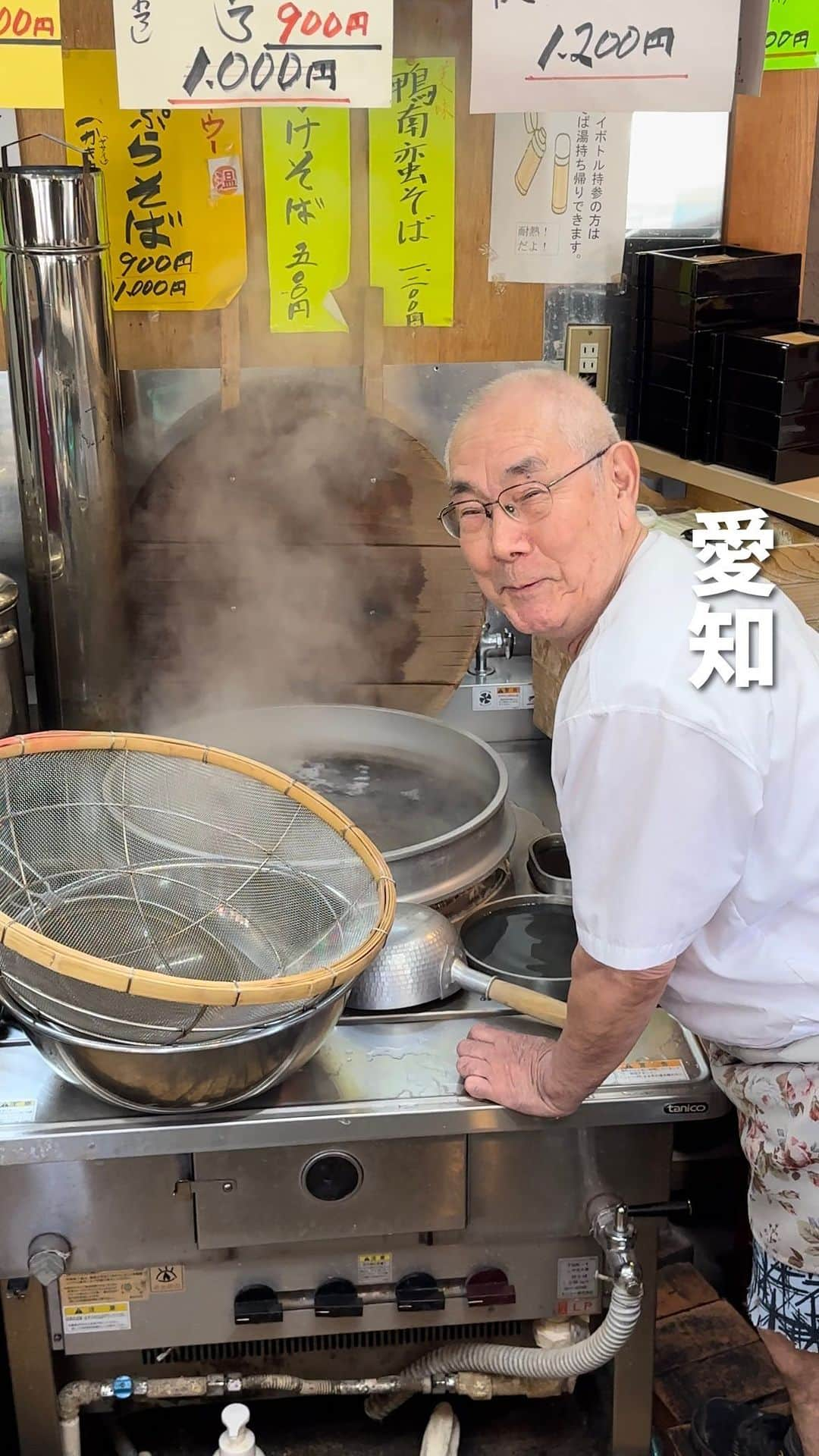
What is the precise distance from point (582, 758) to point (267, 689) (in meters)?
1.16

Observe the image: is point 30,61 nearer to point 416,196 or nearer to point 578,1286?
point 416,196

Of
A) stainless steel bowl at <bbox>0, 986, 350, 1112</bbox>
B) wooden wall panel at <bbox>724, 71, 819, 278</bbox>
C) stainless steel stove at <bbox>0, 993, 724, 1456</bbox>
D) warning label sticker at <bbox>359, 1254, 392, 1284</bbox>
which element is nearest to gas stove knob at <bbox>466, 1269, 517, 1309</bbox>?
stainless steel stove at <bbox>0, 993, 724, 1456</bbox>

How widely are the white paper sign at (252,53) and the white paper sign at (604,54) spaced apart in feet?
0.44

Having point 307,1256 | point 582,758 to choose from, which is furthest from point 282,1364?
point 582,758

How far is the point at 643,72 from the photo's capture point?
5.42ft

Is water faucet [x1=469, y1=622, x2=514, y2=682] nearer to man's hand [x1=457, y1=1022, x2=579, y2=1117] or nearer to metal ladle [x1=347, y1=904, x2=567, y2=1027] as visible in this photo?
metal ladle [x1=347, y1=904, x2=567, y2=1027]

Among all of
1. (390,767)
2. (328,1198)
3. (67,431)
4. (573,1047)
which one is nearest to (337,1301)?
(328,1198)

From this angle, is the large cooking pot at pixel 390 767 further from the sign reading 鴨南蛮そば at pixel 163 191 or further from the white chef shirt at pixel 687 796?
the sign reading 鴨南蛮そば at pixel 163 191

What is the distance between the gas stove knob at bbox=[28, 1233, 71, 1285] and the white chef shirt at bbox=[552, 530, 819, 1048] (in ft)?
2.46

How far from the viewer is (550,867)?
6.38 feet

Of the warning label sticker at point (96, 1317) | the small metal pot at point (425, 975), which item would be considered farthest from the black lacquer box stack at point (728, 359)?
the warning label sticker at point (96, 1317)

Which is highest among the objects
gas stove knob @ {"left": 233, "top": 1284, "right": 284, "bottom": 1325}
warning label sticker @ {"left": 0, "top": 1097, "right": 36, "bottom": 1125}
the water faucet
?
the water faucet

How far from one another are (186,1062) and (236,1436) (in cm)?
67

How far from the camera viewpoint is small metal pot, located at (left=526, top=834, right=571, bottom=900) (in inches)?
74.0
